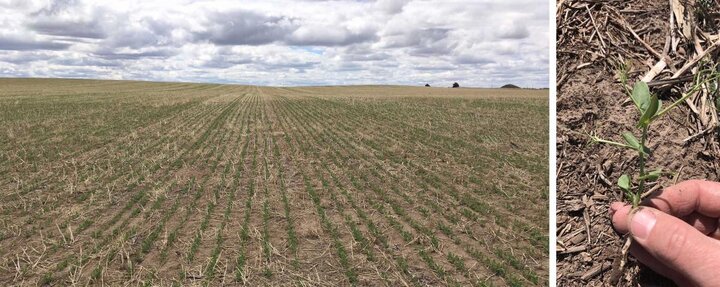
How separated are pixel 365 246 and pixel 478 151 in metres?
8.83

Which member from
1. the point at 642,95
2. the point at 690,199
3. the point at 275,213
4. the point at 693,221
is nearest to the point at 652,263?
the point at 693,221

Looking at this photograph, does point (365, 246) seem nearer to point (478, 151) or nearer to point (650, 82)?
point (650, 82)

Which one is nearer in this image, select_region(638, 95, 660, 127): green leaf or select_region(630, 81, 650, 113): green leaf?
select_region(638, 95, 660, 127): green leaf

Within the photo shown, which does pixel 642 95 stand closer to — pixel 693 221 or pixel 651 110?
pixel 651 110

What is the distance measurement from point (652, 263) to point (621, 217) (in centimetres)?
34

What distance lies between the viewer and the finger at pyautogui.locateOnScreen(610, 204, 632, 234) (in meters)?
2.58

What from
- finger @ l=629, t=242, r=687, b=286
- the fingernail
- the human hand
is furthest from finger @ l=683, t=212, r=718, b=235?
the fingernail

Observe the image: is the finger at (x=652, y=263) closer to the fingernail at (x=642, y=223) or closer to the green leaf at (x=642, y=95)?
the fingernail at (x=642, y=223)

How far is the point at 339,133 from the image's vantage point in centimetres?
1950

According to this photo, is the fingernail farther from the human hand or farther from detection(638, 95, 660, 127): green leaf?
detection(638, 95, 660, 127): green leaf

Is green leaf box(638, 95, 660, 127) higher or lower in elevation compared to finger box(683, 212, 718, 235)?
higher

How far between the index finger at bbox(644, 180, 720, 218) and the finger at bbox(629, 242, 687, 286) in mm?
248

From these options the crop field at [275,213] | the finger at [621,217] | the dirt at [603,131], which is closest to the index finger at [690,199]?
the finger at [621,217]

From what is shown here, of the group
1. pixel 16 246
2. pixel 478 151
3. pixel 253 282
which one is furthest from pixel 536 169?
pixel 16 246
